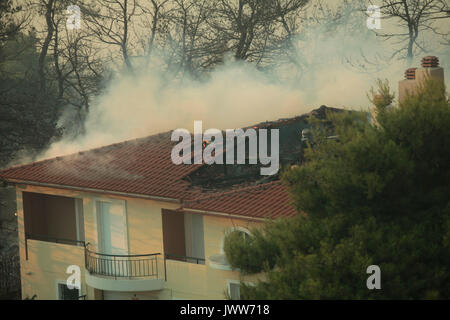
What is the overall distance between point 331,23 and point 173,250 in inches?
877

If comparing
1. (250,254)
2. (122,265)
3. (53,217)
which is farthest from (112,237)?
(250,254)

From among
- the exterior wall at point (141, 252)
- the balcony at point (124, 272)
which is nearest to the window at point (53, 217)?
the exterior wall at point (141, 252)

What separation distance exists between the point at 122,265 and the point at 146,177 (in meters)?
2.57

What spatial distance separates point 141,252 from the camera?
80.6ft

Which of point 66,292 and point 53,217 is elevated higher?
point 53,217

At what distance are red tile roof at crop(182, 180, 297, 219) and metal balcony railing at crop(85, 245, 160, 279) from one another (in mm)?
2824

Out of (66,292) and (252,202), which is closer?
(252,202)

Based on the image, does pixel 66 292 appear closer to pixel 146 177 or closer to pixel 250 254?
pixel 146 177

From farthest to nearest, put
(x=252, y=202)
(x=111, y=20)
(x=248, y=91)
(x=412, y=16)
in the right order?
(x=111, y=20)
(x=248, y=91)
(x=412, y=16)
(x=252, y=202)

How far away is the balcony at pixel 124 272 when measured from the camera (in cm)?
2400

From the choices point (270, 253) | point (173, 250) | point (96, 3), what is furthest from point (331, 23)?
point (270, 253)

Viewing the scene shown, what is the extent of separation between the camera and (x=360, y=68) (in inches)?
1607
